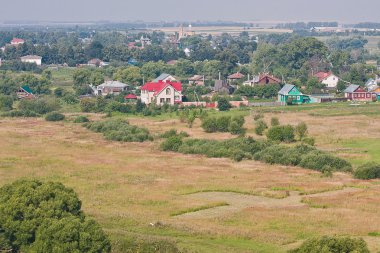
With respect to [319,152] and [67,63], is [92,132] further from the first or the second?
[67,63]

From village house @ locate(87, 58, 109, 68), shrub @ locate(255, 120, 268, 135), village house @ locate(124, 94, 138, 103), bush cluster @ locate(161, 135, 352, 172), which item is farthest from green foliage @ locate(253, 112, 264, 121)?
village house @ locate(87, 58, 109, 68)

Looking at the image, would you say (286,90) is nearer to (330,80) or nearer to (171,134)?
(330,80)

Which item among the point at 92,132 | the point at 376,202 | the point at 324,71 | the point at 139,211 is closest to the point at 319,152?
the point at 376,202

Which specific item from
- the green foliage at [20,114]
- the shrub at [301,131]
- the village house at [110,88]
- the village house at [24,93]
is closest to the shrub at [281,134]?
the shrub at [301,131]

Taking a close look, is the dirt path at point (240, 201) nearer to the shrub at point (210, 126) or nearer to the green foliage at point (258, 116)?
the shrub at point (210, 126)

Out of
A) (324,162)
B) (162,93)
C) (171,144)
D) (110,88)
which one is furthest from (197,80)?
(324,162)

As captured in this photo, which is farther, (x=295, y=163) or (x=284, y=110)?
(x=284, y=110)

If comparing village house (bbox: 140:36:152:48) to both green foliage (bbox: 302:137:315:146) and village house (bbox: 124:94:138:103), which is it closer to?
village house (bbox: 124:94:138:103)
